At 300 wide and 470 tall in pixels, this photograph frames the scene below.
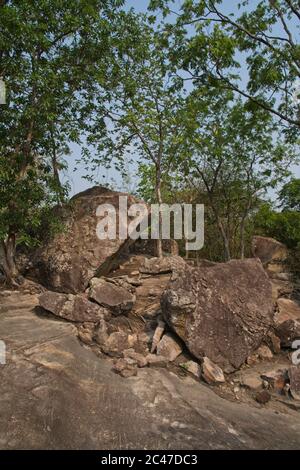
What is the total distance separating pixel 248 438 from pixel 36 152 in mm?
8097

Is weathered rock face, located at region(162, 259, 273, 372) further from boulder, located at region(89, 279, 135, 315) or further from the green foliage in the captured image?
the green foliage

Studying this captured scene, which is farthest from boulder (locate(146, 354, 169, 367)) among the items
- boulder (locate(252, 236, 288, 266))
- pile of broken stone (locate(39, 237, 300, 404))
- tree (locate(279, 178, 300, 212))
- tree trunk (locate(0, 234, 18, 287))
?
tree (locate(279, 178, 300, 212))

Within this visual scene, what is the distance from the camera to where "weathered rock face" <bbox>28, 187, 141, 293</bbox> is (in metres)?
9.20

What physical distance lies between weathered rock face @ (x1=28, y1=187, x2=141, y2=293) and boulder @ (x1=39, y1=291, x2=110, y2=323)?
2.08 meters

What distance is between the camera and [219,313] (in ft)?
20.9

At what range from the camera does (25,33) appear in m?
7.80

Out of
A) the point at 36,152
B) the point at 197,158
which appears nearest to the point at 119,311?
the point at 36,152

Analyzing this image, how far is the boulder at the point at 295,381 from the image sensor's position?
533cm

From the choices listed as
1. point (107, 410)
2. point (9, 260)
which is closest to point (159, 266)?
point (9, 260)

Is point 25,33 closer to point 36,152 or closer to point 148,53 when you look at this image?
point 36,152

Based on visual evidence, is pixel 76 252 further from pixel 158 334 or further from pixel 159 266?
pixel 158 334

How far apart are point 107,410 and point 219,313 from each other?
8.93 feet

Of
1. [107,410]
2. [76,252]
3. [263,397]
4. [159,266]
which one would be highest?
[76,252]

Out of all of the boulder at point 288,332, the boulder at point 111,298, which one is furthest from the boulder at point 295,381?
the boulder at point 111,298
